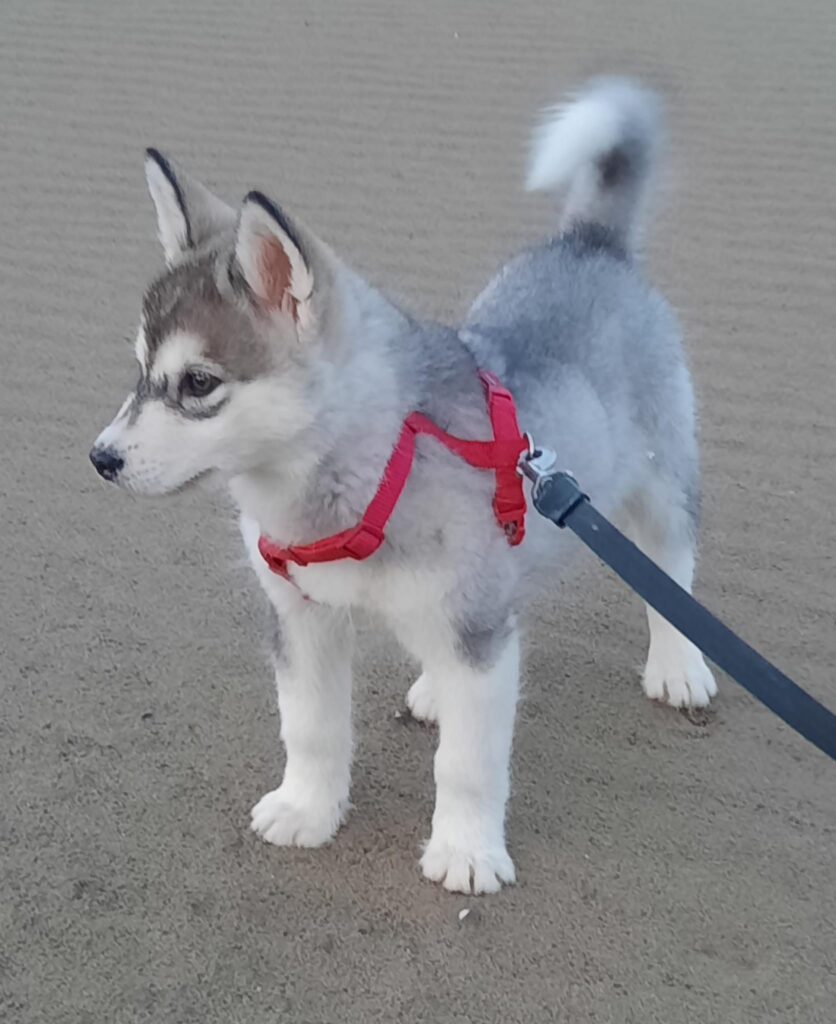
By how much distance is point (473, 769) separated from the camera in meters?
2.01

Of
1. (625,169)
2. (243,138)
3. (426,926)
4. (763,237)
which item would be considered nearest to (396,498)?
(426,926)

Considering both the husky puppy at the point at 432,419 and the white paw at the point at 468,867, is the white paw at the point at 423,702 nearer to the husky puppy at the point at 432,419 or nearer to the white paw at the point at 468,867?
the husky puppy at the point at 432,419

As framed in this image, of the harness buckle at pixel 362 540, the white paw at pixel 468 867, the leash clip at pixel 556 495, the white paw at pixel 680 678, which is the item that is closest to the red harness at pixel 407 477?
the harness buckle at pixel 362 540

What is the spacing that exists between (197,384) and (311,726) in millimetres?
715

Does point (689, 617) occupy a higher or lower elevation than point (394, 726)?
higher

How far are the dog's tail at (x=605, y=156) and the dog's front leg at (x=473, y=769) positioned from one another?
1.00m

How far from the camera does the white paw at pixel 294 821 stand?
2156mm

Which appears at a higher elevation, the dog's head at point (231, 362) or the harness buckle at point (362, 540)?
the dog's head at point (231, 362)

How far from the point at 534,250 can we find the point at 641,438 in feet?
1.44

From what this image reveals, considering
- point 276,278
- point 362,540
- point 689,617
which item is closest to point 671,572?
point 362,540

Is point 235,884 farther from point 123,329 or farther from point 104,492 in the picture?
point 123,329

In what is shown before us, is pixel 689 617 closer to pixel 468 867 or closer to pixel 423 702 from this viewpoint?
pixel 468 867

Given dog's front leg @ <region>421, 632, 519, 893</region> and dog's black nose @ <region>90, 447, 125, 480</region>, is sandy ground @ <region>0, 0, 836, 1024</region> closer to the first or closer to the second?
dog's front leg @ <region>421, 632, 519, 893</region>

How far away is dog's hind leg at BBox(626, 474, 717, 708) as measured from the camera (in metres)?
2.47
